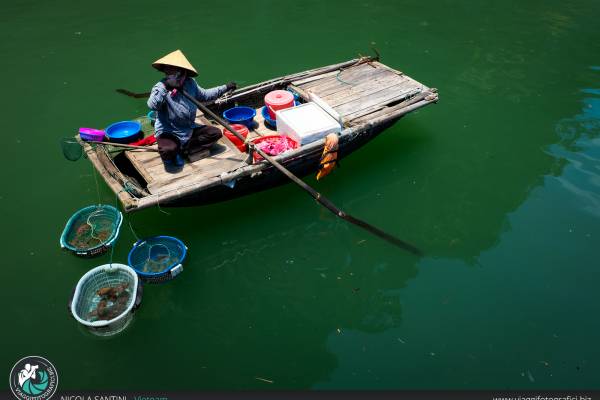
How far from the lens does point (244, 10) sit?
42.4 ft

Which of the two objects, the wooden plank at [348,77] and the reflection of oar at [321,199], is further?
the wooden plank at [348,77]

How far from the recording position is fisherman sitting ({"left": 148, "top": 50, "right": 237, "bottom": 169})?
5598mm

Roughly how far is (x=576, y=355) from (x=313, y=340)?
3.13m

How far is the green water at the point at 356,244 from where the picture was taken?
4.88 m

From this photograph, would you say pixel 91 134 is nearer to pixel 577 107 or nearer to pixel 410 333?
pixel 410 333

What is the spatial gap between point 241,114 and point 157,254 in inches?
114

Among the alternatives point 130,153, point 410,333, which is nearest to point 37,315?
point 130,153

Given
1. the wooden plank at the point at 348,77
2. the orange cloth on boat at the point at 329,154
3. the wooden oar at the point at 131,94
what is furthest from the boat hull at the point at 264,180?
the wooden oar at the point at 131,94

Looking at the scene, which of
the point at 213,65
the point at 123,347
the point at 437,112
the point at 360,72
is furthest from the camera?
the point at 213,65

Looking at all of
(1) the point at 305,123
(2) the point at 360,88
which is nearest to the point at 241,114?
(1) the point at 305,123

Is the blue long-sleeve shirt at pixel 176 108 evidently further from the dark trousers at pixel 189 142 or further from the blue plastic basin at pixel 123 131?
the blue plastic basin at pixel 123 131

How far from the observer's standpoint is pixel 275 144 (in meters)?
6.50

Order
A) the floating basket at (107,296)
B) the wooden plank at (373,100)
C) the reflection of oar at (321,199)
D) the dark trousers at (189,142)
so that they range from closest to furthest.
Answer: the floating basket at (107,296) → the reflection of oar at (321,199) → the dark trousers at (189,142) → the wooden plank at (373,100)

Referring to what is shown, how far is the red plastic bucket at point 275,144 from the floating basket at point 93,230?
228 cm
